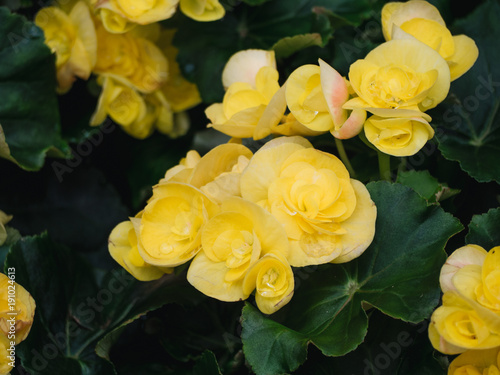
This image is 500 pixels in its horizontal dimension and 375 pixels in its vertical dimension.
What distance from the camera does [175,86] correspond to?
1.08 m

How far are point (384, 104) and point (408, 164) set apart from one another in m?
0.22

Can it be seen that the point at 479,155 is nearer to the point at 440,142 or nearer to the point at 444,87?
the point at 440,142

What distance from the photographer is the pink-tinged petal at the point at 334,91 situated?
1.99 feet

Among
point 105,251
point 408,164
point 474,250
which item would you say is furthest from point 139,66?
point 474,250

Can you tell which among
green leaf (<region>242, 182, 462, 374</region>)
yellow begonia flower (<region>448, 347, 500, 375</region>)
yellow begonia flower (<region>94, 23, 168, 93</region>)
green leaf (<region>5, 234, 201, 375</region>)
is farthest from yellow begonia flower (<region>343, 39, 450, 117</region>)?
yellow begonia flower (<region>94, 23, 168, 93</region>)

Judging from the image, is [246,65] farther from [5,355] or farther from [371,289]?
[5,355]

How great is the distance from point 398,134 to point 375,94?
0.05 metres

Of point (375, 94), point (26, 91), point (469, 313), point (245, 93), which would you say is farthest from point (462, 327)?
point (26, 91)

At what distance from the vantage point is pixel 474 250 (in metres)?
0.58

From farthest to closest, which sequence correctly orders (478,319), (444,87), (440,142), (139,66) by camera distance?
1. (139,66)
2. (440,142)
3. (444,87)
4. (478,319)

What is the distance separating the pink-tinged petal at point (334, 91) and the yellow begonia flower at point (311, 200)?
1.8 inches

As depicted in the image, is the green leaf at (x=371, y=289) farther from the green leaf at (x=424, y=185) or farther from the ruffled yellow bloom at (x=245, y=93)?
the ruffled yellow bloom at (x=245, y=93)

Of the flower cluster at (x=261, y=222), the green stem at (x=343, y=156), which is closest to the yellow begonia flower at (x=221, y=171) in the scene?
the flower cluster at (x=261, y=222)

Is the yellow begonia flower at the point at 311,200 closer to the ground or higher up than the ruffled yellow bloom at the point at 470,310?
higher up
